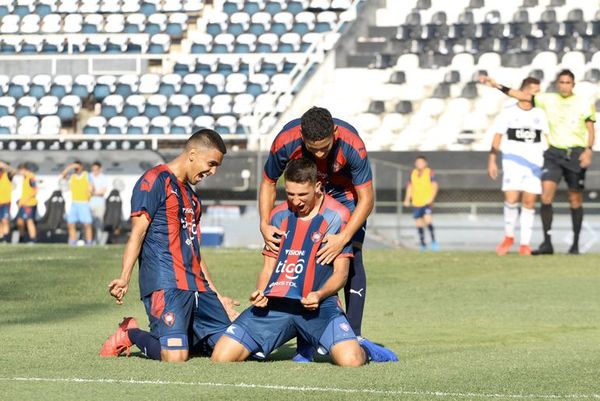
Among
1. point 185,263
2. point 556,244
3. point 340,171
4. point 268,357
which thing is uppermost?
point 340,171

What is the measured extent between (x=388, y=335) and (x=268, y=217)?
6.87 feet

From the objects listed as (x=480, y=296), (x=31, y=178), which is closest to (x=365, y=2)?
(x=31, y=178)

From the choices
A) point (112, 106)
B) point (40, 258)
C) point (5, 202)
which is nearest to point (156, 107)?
point (112, 106)

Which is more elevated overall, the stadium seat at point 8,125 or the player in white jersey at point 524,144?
the player in white jersey at point 524,144

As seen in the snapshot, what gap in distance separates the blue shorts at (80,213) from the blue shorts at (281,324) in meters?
18.3

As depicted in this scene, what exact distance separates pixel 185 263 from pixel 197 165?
25.5 inches

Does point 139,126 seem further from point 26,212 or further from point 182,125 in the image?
point 26,212

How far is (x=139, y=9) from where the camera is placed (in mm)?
36875

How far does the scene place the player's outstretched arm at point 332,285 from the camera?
8.20 m

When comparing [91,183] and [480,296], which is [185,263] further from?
[91,183]

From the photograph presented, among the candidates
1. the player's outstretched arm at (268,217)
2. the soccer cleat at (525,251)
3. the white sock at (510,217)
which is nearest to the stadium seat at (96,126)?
the white sock at (510,217)

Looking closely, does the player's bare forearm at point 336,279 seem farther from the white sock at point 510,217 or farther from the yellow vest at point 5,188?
the yellow vest at point 5,188

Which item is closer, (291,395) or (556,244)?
(291,395)

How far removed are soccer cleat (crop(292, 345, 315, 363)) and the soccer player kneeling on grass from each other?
0.12 m
